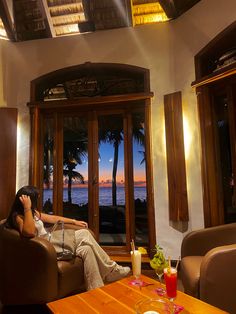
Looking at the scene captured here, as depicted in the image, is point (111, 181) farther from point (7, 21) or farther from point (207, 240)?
point (7, 21)

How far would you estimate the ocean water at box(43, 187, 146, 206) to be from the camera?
373cm

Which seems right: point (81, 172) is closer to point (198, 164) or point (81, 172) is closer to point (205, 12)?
point (198, 164)

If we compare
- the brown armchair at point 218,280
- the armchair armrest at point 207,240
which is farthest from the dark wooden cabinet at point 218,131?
the brown armchair at point 218,280

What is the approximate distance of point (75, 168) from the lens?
394 centimetres

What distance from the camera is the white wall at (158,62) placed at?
10.6 feet

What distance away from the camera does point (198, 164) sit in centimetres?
321

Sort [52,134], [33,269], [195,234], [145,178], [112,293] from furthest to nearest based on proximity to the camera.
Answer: [52,134]
[145,178]
[195,234]
[33,269]
[112,293]

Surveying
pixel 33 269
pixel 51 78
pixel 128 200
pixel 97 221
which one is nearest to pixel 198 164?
pixel 128 200

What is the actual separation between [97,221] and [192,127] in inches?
72.6

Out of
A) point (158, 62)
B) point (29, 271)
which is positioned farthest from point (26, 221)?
point (158, 62)

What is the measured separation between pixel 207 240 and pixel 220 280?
0.69 metres

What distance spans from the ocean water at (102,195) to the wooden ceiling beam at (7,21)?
7.89ft

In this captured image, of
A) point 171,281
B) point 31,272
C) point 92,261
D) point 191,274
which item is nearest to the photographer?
point 171,281

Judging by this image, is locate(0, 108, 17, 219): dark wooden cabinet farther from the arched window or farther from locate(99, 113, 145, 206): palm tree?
locate(99, 113, 145, 206): palm tree
